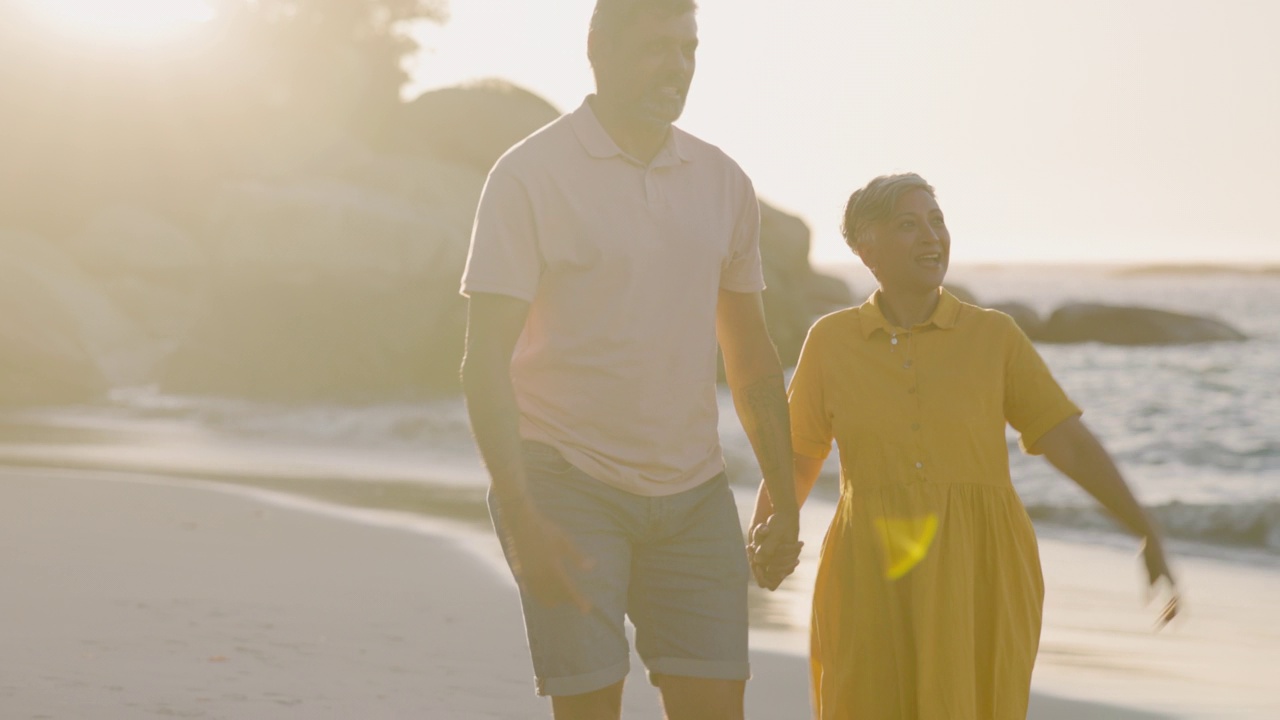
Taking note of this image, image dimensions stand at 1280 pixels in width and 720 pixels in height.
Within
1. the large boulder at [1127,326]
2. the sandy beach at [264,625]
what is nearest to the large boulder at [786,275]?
the large boulder at [1127,326]

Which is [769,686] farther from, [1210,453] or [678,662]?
[1210,453]

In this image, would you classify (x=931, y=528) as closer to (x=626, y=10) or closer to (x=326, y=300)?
(x=626, y=10)

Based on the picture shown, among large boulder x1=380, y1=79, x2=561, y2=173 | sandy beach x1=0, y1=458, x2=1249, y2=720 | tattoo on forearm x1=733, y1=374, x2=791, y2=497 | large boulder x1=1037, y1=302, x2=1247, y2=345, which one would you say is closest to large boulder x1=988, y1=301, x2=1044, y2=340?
large boulder x1=1037, y1=302, x2=1247, y2=345

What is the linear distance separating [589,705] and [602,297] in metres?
0.88

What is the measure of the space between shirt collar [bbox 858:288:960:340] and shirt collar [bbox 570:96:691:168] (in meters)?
0.57

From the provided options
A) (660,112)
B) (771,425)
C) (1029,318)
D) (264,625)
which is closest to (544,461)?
(771,425)

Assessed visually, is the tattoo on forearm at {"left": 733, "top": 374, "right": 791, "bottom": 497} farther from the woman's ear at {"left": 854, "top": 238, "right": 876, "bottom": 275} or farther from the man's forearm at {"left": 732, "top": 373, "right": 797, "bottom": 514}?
the woman's ear at {"left": 854, "top": 238, "right": 876, "bottom": 275}

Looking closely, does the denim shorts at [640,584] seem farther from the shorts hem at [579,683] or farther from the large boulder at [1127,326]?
the large boulder at [1127,326]

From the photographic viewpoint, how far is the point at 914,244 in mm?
3648

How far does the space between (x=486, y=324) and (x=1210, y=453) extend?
16541 mm

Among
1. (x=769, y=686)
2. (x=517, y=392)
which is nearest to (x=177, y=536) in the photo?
(x=769, y=686)

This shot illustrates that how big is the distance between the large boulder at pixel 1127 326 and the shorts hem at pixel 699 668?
142ft

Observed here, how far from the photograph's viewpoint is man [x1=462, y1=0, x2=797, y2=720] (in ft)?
10.9

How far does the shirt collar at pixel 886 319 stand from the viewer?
143 inches
